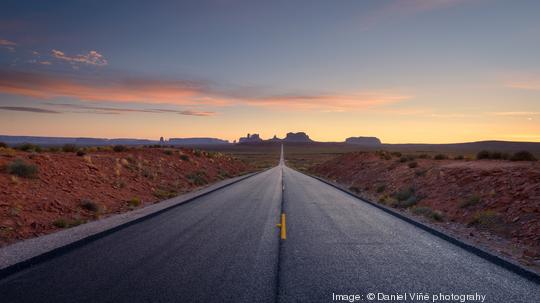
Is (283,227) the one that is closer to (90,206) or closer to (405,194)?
(90,206)

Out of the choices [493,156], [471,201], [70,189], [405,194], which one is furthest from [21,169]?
[493,156]

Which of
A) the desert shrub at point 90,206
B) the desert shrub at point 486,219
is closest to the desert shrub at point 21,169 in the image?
the desert shrub at point 90,206

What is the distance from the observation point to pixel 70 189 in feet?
46.9

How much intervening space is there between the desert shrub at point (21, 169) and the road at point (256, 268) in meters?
6.70

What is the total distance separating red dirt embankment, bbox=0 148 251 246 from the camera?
10352 mm

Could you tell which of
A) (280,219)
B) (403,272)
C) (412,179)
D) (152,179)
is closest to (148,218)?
(280,219)

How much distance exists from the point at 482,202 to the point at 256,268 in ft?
32.6

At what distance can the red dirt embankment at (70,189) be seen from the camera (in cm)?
1035

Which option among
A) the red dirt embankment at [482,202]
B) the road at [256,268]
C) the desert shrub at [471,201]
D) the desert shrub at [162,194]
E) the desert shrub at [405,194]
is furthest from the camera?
the desert shrub at [162,194]

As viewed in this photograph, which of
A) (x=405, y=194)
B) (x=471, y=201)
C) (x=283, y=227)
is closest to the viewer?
(x=283, y=227)

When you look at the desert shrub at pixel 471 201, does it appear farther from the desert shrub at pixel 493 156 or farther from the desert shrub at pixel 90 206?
the desert shrub at pixel 90 206

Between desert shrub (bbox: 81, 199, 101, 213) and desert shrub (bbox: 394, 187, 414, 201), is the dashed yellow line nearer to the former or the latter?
desert shrub (bbox: 81, 199, 101, 213)

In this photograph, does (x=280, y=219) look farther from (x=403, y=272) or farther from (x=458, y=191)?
(x=458, y=191)

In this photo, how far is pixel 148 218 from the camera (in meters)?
11.3
